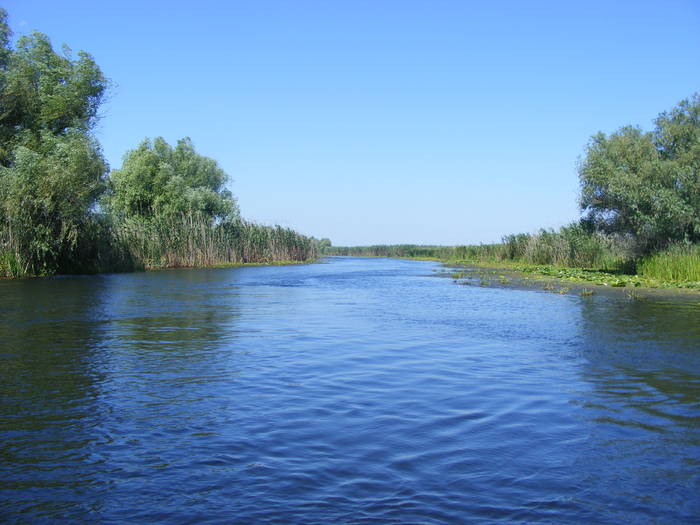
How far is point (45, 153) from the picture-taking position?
3606 cm

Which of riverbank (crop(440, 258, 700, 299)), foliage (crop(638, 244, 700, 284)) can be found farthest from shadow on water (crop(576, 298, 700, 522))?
foliage (crop(638, 244, 700, 284))

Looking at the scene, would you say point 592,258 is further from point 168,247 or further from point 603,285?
point 168,247

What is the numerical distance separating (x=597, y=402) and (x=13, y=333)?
12.5 m

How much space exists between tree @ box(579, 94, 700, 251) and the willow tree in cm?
2933

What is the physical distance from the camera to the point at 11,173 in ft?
105

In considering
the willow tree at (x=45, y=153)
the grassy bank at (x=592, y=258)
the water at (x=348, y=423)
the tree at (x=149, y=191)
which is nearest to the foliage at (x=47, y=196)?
the willow tree at (x=45, y=153)

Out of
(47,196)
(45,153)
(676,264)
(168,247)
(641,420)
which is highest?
(45,153)

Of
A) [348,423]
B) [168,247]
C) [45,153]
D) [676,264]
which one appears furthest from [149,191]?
[348,423]

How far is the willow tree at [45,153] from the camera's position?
3195 centimetres

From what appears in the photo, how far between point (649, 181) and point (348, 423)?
95.2 feet

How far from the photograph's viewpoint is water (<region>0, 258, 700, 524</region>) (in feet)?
16.2

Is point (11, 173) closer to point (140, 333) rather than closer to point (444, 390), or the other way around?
point (140, 333)

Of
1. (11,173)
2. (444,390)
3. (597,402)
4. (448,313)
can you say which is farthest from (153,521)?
(11,173)

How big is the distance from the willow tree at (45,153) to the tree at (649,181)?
29.3 metres
